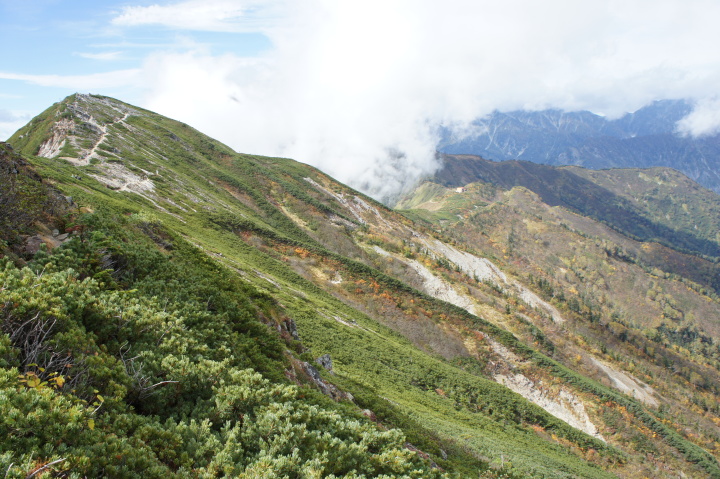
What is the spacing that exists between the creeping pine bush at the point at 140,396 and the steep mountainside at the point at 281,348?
5 centimetres

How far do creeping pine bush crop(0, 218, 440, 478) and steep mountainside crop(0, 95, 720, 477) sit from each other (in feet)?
0.17

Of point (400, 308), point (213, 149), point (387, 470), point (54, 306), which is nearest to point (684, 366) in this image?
point (400, 308)

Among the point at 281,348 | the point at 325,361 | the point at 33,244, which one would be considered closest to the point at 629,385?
the point at 325,361

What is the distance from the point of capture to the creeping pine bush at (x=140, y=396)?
572cm

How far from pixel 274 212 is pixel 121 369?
8473 cm

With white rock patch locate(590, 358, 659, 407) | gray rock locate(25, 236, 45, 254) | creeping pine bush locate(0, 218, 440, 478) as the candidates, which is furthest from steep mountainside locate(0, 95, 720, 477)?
white rock patch locate(590, 358, 659, 407)

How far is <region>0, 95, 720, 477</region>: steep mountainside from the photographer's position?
7602 mm

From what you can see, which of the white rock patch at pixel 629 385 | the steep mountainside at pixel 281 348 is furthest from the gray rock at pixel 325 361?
the white rock patch at pixel 629 385

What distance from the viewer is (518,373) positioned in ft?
184

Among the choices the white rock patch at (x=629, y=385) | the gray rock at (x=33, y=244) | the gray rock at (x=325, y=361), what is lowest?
the gray rock at (x=325, y=361)

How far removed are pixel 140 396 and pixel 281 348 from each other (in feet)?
19.8

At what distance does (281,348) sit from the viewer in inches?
548

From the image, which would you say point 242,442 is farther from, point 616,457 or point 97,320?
point 616,457

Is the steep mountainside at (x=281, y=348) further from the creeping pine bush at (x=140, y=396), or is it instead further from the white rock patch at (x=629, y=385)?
the white rock patch at (x=629, y=385)
